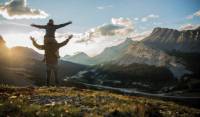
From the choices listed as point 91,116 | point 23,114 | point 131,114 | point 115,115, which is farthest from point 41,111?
point 131,114

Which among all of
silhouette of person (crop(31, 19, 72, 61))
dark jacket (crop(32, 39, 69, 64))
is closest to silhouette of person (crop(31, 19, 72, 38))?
silhouette of person (crop(31, 19, 72, 61))

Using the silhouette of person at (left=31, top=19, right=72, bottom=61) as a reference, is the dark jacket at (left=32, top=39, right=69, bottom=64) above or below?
below

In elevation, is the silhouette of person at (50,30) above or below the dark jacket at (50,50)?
above

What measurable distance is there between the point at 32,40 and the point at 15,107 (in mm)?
17603

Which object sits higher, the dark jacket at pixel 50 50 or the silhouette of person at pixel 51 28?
the silhouette of person at pixel 51 28

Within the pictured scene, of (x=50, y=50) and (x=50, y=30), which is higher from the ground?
(x=50, y=30)

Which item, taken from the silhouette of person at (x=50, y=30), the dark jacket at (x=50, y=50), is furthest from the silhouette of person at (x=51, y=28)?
the dark jacket at (x=50, y=50)

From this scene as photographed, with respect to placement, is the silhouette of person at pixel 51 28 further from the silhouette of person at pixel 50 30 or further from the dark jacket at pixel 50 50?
→ the dark jacket at pixel 50 50

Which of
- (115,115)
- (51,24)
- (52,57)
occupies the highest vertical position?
(51,24)

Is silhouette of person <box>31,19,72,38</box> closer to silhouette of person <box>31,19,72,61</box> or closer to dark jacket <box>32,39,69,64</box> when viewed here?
silhouette of person <box>31,19,72,61</box>

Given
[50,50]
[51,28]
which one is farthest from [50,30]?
A: [50,50]

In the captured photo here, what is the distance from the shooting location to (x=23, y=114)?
9680 mm

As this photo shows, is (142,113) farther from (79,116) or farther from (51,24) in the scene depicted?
(51,24)

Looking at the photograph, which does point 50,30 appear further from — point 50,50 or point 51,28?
point 50,50
